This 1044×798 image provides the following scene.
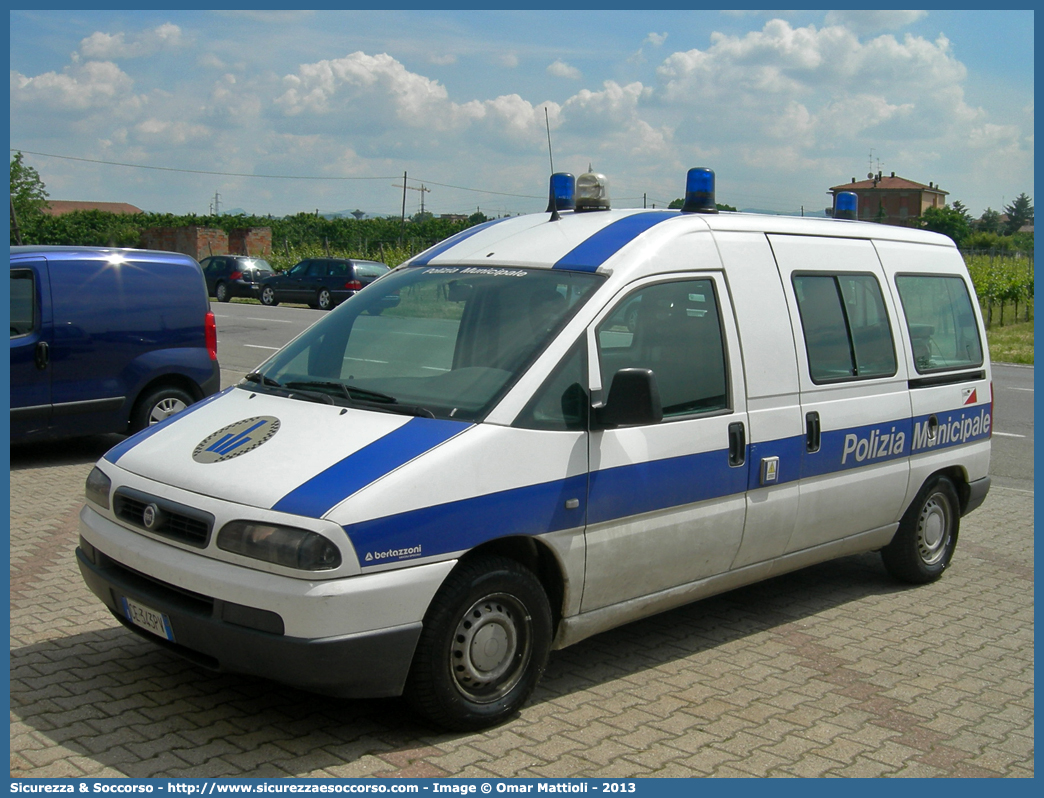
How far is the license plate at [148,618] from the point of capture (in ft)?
12.9

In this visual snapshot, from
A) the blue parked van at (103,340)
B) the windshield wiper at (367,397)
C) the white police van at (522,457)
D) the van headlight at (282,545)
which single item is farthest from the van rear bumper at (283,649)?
the blue parked van at (103,340)

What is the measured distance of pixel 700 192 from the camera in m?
5.42

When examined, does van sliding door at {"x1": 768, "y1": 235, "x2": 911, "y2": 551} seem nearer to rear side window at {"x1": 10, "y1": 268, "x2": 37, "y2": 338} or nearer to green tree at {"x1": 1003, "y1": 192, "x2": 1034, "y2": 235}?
rear side window at {"x1": 10, "y1": 268, "x2": 37, "y2": 338}

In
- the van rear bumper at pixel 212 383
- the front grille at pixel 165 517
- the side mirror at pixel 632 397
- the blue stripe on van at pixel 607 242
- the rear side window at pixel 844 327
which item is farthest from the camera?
the van rear bumper at pixel 212 383

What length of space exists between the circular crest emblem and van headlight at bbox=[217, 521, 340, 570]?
1.44ft

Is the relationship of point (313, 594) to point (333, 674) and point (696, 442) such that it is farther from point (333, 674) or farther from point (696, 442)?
point (696, 442)

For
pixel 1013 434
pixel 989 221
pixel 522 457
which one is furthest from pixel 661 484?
pixel 989 221

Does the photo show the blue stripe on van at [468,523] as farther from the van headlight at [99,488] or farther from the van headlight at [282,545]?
the van headlight at [99,488]

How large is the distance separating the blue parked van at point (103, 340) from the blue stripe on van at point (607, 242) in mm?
5550

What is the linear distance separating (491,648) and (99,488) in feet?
5.93

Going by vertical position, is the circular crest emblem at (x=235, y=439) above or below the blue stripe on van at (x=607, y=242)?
below

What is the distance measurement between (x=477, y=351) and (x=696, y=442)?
110 cm

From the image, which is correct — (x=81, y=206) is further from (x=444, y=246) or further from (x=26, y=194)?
(x=444, y=246)

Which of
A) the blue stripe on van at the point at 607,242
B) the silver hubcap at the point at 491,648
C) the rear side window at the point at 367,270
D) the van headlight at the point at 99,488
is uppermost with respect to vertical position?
the rear side window at the point at 367,270
